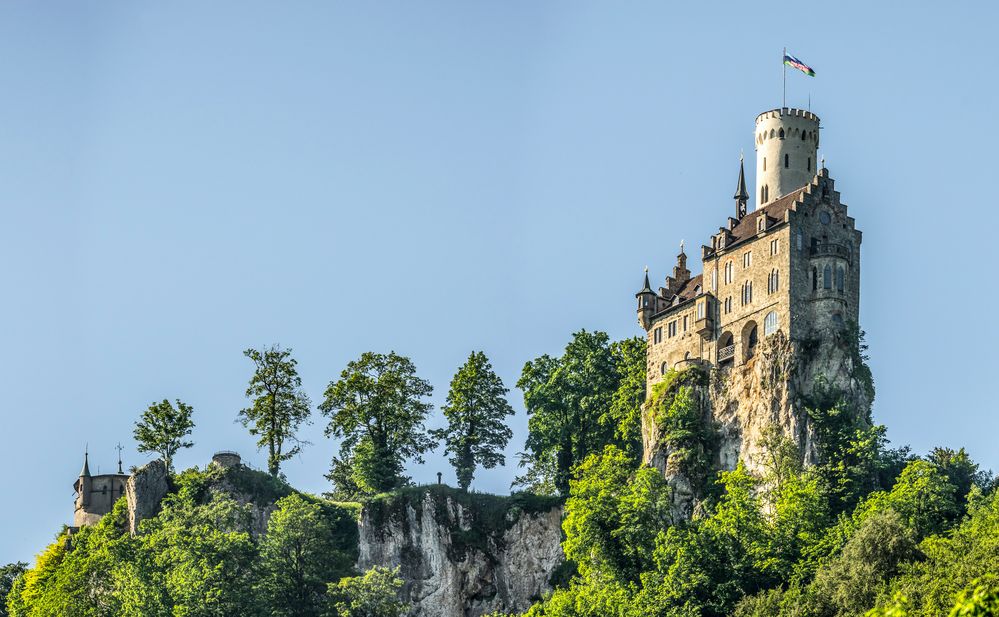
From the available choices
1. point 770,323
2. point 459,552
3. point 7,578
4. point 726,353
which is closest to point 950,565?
point 770,323

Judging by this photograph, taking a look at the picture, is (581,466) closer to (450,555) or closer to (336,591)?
(450,555)

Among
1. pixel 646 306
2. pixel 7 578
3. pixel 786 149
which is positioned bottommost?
pixel 7 578

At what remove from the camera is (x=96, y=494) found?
335 feet

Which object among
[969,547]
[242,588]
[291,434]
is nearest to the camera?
[969,547]

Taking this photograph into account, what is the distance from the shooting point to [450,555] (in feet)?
307

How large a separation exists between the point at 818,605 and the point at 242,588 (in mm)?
26708

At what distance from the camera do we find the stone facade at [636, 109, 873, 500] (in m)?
89.9

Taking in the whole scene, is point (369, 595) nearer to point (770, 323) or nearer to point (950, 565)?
point (770, 323)

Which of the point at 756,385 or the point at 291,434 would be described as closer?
the point at 756,385

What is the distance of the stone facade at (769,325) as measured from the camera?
295 ft

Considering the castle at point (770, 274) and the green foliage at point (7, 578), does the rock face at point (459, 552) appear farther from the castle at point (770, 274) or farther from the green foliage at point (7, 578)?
the green foliage at point (7, 578)

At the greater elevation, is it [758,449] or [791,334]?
[791,334]

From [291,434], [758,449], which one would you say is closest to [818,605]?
[758,449]

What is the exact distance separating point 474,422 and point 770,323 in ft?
59.3
